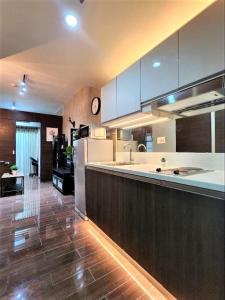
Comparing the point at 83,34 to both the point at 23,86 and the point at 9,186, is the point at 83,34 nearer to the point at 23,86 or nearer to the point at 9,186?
the point at 23,86

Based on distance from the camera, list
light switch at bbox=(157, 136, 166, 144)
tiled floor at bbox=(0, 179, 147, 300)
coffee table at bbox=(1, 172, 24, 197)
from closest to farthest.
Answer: tiled floor at bbox=(0, 179, 147, 300) → light switch at bbox=(157, 136, 166, 144) → coffee table at bbox=(1, 172, 24, 197)

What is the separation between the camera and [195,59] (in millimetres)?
1309

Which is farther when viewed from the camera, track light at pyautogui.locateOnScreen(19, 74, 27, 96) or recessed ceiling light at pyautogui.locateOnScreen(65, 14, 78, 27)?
track light at pyautogui.locateOnScreen(19, 74, 27, 96)

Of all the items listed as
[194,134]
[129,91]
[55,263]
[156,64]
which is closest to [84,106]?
[129,91]

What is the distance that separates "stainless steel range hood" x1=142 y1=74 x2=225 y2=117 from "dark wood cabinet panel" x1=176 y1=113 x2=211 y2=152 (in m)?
0.08

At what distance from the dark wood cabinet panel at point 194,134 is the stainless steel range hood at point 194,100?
0.25 ft

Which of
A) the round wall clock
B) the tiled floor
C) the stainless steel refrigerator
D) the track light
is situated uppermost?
the track light

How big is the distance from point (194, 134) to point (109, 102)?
4.33 ft

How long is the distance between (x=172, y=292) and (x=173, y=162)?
117 centimetres

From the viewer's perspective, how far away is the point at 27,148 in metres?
7.64

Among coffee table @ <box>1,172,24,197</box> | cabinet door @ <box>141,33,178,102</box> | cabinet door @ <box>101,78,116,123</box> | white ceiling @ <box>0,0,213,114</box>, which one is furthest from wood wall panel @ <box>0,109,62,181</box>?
cabinet door @ <box>141,33,178,102</box>

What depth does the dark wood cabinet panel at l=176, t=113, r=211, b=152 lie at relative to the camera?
1.59 m

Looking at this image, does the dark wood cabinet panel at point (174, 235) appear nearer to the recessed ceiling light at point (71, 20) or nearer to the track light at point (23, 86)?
the recessed ceiling light at point (71, 20)

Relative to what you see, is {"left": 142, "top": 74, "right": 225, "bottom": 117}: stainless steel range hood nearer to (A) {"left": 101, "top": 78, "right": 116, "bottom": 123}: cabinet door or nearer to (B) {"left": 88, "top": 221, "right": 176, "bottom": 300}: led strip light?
(A) {"left": 101, "top": 78, "right": 116, "bottom": 123}: cabinet door
